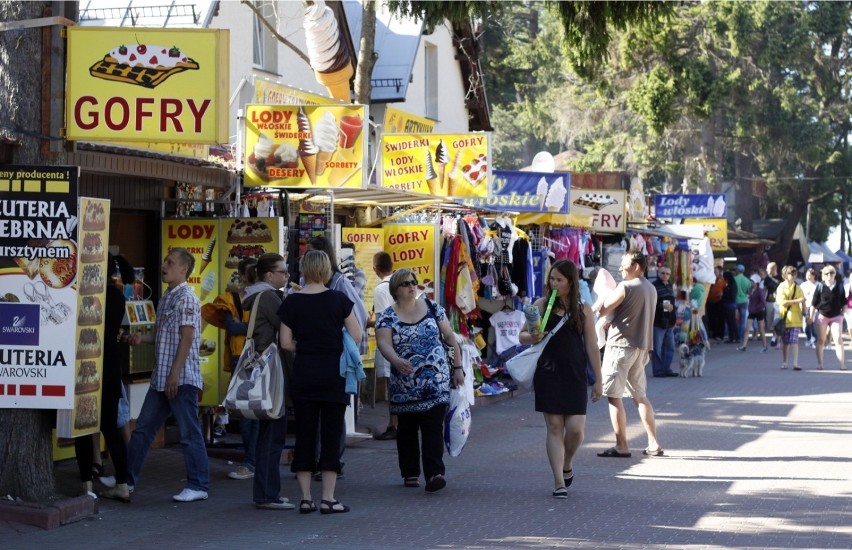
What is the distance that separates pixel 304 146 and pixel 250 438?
2880 mm

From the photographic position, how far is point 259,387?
862cm

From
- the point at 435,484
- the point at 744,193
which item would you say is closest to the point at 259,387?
the point at 435,484

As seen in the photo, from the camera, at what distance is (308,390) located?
8531mm

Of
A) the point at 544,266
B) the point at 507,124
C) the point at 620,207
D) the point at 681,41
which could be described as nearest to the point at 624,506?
the point at 544,266

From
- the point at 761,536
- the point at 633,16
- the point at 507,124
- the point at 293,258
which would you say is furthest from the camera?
the point at 507,124

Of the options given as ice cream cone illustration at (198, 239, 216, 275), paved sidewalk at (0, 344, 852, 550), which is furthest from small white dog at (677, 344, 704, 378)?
ice cream cone illustration at (198, 239, 216, 275)

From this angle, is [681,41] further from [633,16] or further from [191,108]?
[191,108]

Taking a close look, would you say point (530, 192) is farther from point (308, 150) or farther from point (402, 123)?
point (308, 150)

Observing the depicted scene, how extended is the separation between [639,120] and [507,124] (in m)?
23.8

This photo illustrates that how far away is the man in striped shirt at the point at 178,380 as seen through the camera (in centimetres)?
889

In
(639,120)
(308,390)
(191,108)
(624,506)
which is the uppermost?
(639,120)

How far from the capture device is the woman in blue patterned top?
9.43 m

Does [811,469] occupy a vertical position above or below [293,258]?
below

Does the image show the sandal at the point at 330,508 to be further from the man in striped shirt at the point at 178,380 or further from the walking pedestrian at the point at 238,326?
the walking pedestrian at the point at 238,326
